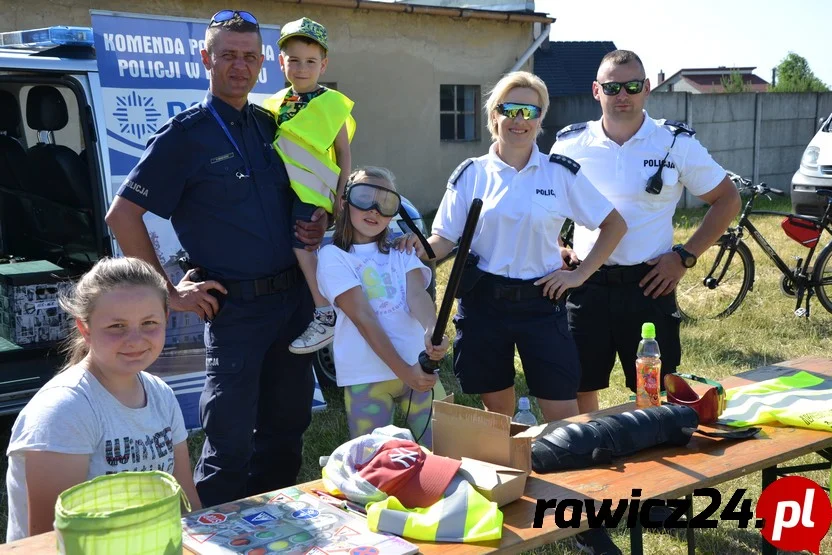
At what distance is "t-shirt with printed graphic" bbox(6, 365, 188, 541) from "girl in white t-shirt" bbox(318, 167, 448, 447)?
92 centimetres

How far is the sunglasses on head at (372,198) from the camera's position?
3330 millimetres

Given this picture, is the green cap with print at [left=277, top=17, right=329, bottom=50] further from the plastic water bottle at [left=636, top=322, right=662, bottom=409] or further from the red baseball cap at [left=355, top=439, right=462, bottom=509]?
the red baseball cap at [left=355, top=439, right=462, bottom=509]

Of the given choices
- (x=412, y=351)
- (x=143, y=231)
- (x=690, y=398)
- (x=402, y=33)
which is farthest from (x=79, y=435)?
(x=402, y=33)

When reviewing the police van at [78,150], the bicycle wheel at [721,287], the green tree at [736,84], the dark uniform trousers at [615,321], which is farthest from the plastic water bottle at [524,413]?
the green tree at [736,84]

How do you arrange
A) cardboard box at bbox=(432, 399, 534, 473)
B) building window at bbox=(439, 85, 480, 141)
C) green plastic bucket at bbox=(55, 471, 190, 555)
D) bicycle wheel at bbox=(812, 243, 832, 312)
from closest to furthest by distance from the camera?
green plastic bucket at bbox=(55, 471, 190, 555) < cardboard box at bbox=(432, 399, 534, 473) < bicycle wheel at bbox=(812, 243, 832, 312) < building window at bbox=(439, 85, 480, 141)

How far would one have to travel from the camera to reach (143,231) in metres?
3.26

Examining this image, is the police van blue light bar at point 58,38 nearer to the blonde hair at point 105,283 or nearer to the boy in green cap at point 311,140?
the boy in green cap at point 311,140

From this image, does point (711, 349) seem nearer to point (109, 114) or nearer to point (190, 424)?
point (190, 424)

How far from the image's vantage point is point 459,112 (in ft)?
53.6

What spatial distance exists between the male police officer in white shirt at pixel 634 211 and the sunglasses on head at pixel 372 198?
1067 mm

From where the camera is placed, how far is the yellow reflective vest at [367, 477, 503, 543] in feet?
7.09

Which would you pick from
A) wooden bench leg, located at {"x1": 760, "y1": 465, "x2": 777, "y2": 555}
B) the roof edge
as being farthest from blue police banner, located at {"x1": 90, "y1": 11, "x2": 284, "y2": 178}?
the roof edge

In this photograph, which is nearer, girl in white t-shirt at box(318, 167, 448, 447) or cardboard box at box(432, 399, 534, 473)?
cardboard box at box(432, 399, 534, 473)

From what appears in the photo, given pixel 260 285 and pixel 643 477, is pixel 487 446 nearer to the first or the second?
pixel 643 477
